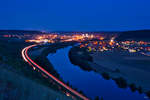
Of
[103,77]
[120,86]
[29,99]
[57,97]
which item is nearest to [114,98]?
[120,86]

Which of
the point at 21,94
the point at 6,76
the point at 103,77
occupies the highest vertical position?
the point at 6,76

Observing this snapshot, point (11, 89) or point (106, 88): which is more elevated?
point (11, 89)

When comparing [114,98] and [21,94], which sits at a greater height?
[21,94]

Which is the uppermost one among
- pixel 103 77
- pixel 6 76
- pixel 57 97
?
pixel 6 76

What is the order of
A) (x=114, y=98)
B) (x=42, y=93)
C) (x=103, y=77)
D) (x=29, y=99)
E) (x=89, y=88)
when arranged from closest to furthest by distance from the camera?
(x=29, y=99), (x=42, y=93), (x=114, y=98), (x=89, y=88), (x=103, y=77)

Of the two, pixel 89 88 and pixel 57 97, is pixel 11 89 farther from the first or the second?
pixel 89 88

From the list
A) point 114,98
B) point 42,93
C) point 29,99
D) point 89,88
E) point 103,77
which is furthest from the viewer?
point 103,77

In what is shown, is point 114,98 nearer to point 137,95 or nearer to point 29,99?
point 137,95

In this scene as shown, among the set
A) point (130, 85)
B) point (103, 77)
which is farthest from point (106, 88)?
point (103, 77)

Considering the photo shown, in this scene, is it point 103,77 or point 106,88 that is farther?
point 103,77
